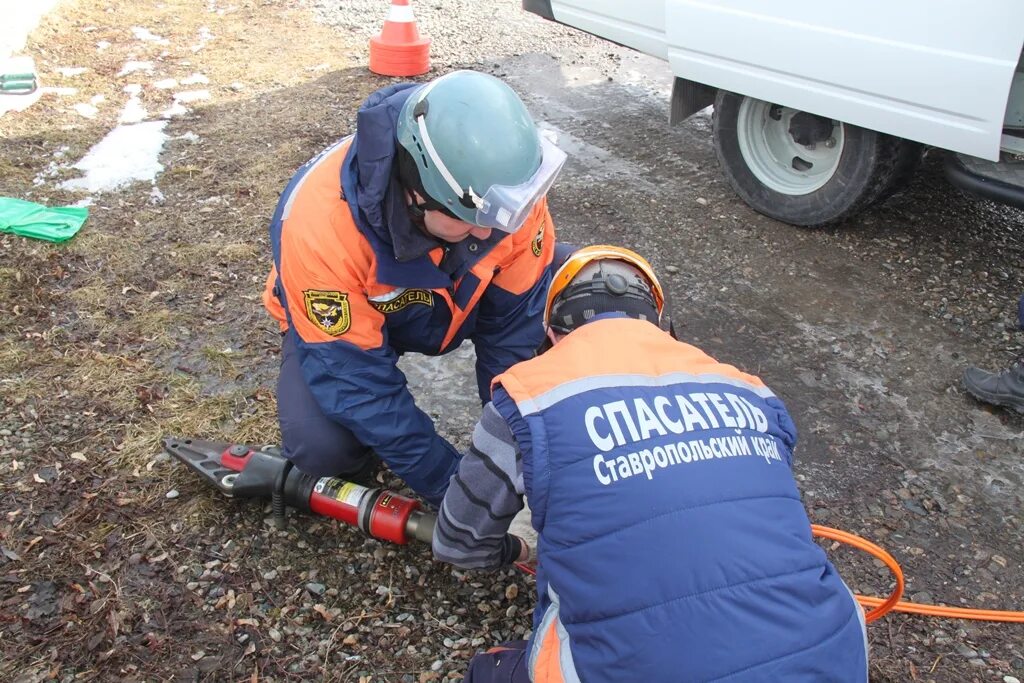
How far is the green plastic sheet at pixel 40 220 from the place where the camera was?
405 centimetres

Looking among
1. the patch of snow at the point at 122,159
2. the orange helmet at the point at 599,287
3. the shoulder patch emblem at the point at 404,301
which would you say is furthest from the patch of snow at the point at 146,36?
the orange helmet at the point at 599,287

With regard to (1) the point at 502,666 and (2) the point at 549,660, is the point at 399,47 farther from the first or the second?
(2) the point at 549,660

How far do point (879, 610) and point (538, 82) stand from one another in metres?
4.81

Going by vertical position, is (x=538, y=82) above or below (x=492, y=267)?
below

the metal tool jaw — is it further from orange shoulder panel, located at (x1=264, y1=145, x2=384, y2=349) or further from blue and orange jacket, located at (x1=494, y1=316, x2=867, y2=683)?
blue and orange jacket, located at (x1=494, y1=316, x2=867, y2=683)

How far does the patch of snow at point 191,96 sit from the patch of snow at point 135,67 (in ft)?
1.74

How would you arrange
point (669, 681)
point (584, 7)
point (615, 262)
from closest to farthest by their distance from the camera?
point (669, 681)
point (615, 262)
point (584, 7)

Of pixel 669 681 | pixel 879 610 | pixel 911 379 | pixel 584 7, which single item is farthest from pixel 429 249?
pixel 584 7

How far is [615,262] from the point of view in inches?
76.6

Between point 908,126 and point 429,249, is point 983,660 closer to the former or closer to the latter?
point 429,249

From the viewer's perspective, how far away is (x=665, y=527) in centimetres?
145

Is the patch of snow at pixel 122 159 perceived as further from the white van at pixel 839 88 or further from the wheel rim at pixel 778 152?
the wheel rim at pixel 778 152

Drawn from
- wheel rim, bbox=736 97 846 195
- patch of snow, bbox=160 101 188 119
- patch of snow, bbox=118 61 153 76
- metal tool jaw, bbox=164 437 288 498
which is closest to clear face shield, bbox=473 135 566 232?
metal tool jaw, bbox=164 437 288 498

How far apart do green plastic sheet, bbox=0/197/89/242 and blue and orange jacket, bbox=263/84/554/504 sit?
2082 mm
